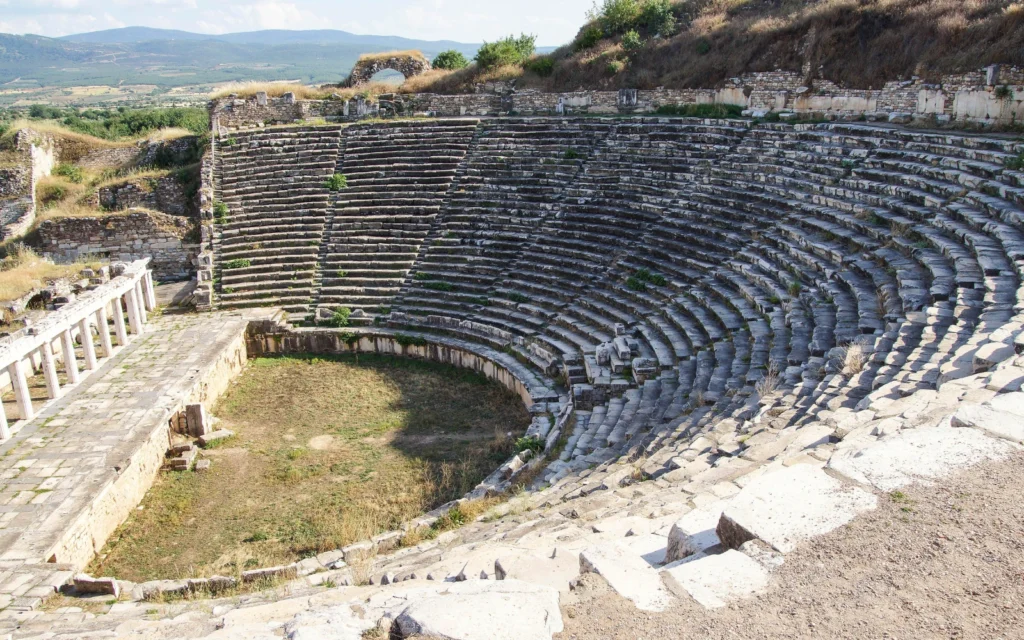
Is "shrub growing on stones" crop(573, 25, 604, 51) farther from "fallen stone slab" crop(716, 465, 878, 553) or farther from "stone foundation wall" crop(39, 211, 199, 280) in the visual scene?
"fallen stone slab" crop(716, 465, 878, 553)

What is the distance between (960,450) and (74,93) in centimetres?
16990

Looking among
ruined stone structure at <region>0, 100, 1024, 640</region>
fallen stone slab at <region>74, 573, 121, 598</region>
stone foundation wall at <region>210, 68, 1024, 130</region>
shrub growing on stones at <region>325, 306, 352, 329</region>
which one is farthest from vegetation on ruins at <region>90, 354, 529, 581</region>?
stone foundation wall at <region>210, 68, 1024, 130</region>

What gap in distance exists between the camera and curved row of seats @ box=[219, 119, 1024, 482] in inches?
353

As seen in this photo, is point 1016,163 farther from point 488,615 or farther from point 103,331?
point 103,331

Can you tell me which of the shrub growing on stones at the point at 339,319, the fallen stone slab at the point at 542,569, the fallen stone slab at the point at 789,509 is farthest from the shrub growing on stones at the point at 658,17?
the fallen stone slab at the point at 542,569

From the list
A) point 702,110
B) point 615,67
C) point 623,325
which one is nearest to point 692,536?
point 623,325

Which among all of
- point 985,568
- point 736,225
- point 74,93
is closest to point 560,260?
point 736,225

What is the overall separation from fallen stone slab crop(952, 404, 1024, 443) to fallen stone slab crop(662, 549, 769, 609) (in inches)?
94.3

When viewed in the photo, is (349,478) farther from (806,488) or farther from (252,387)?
(806,488)

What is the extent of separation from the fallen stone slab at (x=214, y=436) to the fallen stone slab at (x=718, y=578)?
10.4 m

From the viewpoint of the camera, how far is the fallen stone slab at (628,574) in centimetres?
418

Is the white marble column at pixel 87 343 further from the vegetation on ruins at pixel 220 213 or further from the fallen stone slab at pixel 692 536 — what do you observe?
the fallen stone slab at pixel 692 536

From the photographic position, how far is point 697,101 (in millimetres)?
20828

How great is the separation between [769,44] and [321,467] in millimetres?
16260
